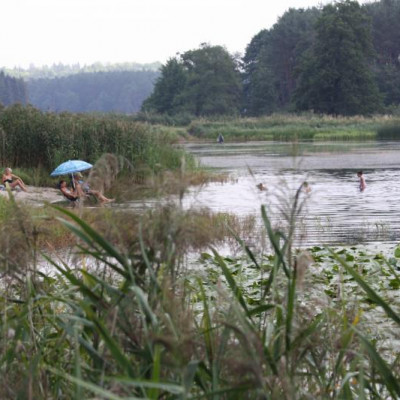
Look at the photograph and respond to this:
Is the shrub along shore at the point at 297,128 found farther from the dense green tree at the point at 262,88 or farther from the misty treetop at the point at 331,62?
the dense green tree at the point at 262,88

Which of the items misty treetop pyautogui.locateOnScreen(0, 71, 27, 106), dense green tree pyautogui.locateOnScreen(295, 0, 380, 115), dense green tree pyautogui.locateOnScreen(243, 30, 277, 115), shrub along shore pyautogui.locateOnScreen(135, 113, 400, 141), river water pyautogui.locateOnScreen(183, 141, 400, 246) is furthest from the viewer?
misty treetop pyautogui.locateOnScreen(0, 71, 27, 106)

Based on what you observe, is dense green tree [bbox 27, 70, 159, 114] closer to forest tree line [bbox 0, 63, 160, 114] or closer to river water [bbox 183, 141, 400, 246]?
forest tree line [bbox 0, 63, 160, 114]

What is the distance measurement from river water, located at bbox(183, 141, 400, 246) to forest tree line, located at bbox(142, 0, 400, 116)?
102ft

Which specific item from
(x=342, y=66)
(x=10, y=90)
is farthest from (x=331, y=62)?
Answer: (x=10, y=90)

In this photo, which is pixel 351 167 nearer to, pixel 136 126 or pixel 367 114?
pixel 136 126

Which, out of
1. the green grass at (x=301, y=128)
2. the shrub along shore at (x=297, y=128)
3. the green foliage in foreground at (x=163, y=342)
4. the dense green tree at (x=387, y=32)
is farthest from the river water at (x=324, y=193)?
the dense green tree at (x=387, y=32)

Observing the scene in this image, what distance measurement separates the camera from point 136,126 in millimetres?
22281

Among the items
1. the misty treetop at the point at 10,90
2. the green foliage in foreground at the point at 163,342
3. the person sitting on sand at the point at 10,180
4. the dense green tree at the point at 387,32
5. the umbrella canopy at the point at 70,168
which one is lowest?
the person sitting on sand at the point at 10,180

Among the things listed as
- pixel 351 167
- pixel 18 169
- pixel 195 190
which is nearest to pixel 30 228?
pixel 195 190

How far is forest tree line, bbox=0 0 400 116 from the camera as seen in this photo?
6769 centimetres

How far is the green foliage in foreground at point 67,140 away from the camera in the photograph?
21609 millimetres

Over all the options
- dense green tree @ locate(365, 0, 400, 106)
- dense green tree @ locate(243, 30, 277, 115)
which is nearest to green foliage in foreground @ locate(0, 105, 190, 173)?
dense green tree @ locate(365, 0, 400, 106)

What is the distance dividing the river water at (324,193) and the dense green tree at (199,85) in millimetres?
45807

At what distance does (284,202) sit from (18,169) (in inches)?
792
